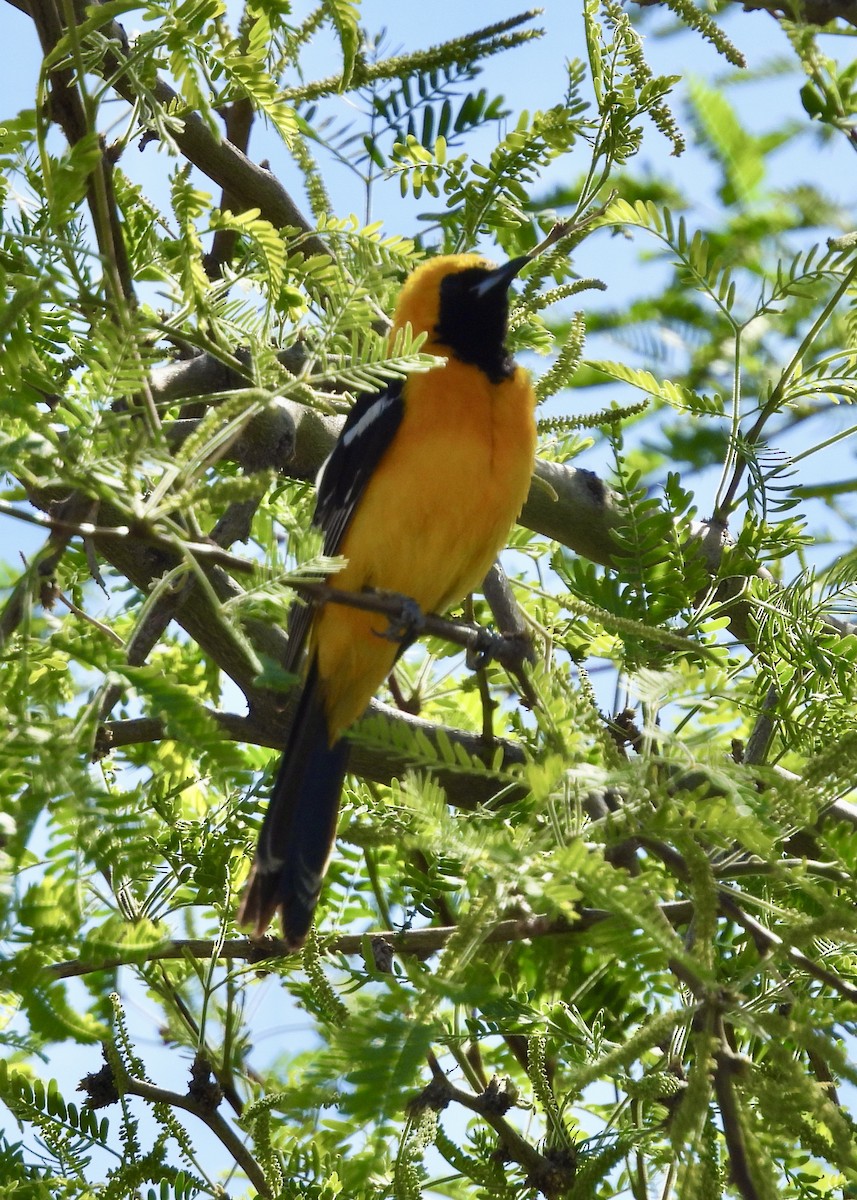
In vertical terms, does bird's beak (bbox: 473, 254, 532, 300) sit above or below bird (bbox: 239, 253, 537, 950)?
above

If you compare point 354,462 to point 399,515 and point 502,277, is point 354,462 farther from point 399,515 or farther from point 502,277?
point 502,277

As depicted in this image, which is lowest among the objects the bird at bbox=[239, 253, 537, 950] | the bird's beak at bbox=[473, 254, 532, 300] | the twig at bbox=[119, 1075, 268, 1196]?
the twig at bbox=[119, 1075, 268, 1196]

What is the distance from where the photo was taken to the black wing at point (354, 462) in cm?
406

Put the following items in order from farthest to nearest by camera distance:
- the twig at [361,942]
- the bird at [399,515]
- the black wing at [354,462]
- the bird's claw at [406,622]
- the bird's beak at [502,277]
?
the bird's beak at [502,277], the black wing at [354,462], the bird at [399,515], the bird's claw at [406,622], the twig at [361,942]

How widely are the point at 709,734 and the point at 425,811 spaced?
0.49 m

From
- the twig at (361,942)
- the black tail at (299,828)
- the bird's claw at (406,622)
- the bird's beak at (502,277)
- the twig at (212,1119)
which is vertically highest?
the bird's beak at (502,277)

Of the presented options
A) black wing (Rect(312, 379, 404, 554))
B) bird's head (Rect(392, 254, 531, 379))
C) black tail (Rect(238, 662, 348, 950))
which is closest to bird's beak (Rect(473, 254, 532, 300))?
bird's head (Rect(392, 254, 531, 379))

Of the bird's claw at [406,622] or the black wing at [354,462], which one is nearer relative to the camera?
the bird's claw at [406,622]

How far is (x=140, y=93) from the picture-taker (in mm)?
2600

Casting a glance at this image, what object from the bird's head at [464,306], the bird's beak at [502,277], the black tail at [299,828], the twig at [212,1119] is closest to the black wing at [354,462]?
the black tail at [299,828]

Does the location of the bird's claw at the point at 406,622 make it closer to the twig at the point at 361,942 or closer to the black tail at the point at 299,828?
the black tail at the point at 299,828

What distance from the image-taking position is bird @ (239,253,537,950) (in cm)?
395

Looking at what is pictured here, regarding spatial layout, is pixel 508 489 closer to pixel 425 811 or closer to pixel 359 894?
pixel 359 894

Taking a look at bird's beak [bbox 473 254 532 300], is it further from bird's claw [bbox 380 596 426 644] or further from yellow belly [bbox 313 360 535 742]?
bird's claw [bbox 380 596 426 644]
